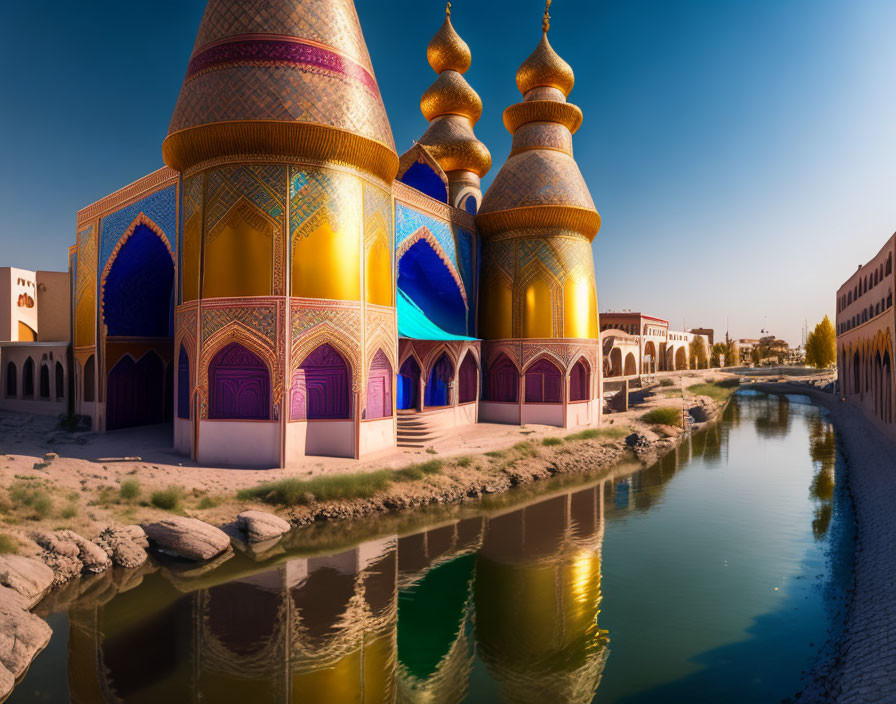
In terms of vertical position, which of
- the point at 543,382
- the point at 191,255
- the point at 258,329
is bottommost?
the point at 543,382

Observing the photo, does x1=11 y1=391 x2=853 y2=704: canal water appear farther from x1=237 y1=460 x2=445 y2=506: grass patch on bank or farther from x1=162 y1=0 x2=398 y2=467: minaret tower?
x1=162 y1=0 x2=398 y2=467: minaret tower

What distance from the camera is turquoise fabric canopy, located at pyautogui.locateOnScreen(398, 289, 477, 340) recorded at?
589 inches

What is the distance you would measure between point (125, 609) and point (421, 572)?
396cm

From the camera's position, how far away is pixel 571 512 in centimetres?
1134

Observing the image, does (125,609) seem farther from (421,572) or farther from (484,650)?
(484,650)

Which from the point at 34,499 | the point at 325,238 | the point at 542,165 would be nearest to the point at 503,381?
the point at 542,165

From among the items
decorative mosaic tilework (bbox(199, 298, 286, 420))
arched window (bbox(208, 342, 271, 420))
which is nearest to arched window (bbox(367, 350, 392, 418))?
decorative mosaic tilework (bbox(199, 298, 286, 420))

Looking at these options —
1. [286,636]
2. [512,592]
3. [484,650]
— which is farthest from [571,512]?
[286,636]

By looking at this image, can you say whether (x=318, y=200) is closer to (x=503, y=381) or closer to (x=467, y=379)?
(x=467, y=379)

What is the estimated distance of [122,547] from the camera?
8.12 metres

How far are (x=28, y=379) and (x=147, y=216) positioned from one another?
975 centimetres

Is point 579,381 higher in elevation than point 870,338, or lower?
lower

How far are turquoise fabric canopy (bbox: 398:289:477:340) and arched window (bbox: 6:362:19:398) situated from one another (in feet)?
47.8

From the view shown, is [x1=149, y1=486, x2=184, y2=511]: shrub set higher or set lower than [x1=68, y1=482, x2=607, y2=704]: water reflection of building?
higher
